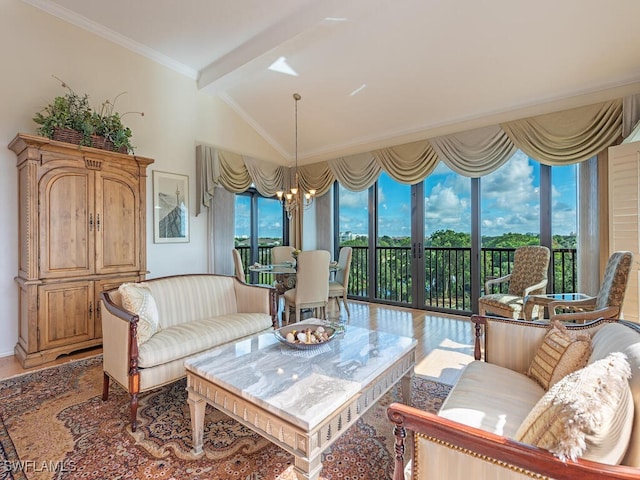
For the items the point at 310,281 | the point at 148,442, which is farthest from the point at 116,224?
the point at 148,442

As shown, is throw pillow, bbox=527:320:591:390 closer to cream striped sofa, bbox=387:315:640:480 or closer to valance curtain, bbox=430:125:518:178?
cream striped sofa, bbox=387:315:640:480

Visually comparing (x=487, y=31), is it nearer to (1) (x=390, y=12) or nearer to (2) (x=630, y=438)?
(1) (x=390, y=12)

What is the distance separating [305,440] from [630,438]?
1009 mm

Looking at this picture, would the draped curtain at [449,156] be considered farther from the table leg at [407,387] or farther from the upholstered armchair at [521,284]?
the table leg at [407,387]

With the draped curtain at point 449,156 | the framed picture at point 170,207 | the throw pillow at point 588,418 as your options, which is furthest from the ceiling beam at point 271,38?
the throw pillow at point 588,418

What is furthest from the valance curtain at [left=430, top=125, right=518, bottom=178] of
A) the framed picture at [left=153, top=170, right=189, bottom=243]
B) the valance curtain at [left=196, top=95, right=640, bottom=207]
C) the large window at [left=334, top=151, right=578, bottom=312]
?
the framed picture at [left=153, top=170, right=189, bottom=243]

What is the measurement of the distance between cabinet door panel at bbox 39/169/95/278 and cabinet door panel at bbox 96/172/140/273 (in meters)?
0.08

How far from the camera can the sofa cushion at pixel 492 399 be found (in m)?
1.21

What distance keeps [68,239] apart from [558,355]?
395 centimetres

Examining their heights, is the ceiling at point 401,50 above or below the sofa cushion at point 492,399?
above

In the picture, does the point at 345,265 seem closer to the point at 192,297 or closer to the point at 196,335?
the point at 192,297

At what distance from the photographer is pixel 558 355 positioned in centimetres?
148

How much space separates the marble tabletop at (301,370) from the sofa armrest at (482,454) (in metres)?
0.39

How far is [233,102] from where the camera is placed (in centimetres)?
507
